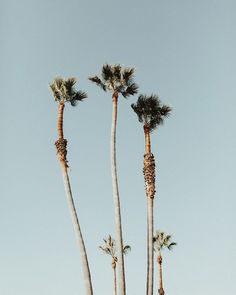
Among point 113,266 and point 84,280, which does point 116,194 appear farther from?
point 113,266

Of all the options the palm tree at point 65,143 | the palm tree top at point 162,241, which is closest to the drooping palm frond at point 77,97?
the palm tree at point 65,143

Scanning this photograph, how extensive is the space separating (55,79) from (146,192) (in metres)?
8.71

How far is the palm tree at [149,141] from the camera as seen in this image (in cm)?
2339

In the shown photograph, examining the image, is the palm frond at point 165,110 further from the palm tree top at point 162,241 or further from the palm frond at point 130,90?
the palm tree top at point 162,241

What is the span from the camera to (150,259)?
2325 cm

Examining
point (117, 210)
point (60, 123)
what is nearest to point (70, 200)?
point (117, 210)

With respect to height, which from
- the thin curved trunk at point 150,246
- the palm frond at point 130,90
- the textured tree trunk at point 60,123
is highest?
the palm frond at point 130,90

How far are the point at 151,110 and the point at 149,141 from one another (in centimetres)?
204

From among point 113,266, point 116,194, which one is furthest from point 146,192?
point 113,266

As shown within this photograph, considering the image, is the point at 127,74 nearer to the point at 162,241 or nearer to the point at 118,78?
the point at 118,78

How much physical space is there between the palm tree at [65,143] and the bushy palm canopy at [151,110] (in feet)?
11.2

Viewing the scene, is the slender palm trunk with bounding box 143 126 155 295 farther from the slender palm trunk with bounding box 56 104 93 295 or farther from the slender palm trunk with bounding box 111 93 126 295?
the slender palm trunk with bounding box 56 104 93 295

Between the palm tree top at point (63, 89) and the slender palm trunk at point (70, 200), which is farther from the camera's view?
the palm tree top at point (63, 89)

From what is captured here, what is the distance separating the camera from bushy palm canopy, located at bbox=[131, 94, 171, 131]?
2722 cm
